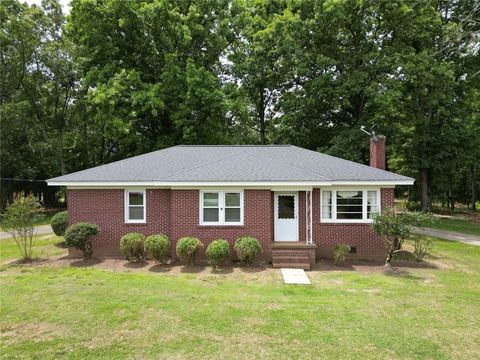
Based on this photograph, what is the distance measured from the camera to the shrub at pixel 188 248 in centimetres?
1162

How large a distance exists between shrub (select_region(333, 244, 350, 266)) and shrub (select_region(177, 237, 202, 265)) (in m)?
5.13

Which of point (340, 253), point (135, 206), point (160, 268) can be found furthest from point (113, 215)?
point (340, 253)

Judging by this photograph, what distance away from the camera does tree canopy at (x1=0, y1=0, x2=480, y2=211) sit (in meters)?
24.5

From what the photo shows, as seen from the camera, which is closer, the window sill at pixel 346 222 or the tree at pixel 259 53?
the window sill at pixel 346 222

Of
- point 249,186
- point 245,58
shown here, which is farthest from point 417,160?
point 249,186

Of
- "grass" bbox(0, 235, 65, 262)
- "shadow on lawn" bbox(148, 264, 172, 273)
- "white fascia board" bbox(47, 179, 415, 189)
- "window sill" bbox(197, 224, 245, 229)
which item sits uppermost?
"white fascia board" bbox(47, 179, 415, 189)

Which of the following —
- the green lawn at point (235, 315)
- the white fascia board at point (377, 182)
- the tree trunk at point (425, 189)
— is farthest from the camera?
the tree trunk at point (425, 189)

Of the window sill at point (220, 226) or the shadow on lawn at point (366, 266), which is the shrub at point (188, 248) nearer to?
the window sill at point (220, 226)

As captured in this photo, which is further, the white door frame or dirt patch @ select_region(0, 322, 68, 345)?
the white door frame

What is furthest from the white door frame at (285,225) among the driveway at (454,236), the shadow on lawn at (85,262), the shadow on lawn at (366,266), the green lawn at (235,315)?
the driveway at (454,236)

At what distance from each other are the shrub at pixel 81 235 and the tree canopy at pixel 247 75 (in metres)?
13.2

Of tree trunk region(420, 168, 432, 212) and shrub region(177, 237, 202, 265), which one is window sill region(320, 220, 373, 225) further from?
tree trunk region(420, 168, 432, 212)

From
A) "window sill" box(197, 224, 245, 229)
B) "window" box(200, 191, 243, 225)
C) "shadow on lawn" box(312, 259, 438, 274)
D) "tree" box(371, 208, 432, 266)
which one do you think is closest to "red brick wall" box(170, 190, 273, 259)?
"window sill" box(197, 224, 245, 229)

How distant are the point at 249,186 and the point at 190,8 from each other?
1998 centimetres
